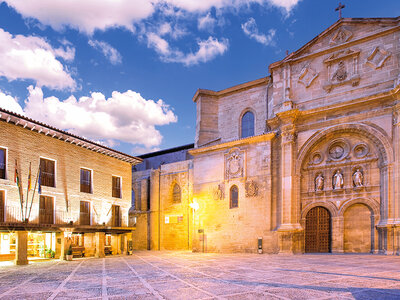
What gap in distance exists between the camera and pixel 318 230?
2495cm

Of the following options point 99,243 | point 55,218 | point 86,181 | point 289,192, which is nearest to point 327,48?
point 289,192

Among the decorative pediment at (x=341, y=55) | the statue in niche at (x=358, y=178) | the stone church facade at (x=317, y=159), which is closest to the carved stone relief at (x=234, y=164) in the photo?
the stone church facade at (x=317, y=159)

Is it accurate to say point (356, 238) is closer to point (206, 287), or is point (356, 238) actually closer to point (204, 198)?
point (204, 198)

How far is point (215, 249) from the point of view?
28.0 m

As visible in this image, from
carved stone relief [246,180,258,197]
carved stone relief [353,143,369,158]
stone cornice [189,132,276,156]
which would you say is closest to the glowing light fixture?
stone cornice [189,132,276,156]

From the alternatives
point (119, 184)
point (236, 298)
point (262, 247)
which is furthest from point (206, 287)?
point (119, 184)

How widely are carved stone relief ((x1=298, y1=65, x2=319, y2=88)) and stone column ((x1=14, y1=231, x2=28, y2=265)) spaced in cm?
2152

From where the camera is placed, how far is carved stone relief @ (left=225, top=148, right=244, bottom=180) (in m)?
27.7

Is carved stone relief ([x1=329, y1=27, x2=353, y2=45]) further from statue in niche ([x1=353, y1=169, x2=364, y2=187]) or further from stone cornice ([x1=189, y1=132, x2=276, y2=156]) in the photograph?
statue in niche ([x1=353, y1=169, x2=364, y2=187])

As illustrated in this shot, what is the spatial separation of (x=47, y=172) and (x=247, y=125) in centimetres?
1711

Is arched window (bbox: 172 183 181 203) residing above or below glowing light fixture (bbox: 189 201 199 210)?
above

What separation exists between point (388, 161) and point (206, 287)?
16654mm

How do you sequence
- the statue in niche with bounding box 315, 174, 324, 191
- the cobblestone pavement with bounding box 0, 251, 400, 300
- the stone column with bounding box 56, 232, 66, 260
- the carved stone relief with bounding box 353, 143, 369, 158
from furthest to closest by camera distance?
the statue in niche with bounding box 315, 174, 324, 191 → the carved stone relief with bounding box 353, 143, 369, 158 → the stone column with bounding box 56, 232, 66, 260 → the cobblestone pavement with bounding box 0, 251, 400, 300

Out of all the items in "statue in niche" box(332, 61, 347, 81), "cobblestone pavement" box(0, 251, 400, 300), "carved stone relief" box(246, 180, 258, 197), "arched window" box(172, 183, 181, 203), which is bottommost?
"cobblestone pavement" box(0, 251, 400, 300)
